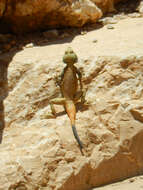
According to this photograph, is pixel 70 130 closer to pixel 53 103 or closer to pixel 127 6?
pixel 53 103

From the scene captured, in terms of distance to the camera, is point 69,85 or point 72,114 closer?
point 72,114

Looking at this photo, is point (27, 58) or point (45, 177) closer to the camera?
point (45, 177)

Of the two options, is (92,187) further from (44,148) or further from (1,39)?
(1,39)

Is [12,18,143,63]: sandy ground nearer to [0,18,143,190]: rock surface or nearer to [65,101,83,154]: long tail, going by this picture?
[0,18,143,190]: rock surface

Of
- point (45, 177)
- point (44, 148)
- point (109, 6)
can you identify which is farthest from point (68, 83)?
point (109, 6)

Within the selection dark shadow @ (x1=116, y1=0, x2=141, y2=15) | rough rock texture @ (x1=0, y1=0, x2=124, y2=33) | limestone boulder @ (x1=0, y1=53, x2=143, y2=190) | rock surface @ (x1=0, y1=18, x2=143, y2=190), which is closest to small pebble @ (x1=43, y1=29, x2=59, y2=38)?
rough rock texture @ (x1=0, y1=0, x2=124, y2=33)

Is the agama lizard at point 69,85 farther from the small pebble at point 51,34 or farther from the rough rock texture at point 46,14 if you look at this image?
the rough rock texture at point 46,14

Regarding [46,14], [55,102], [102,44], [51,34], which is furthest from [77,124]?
[46,14]
